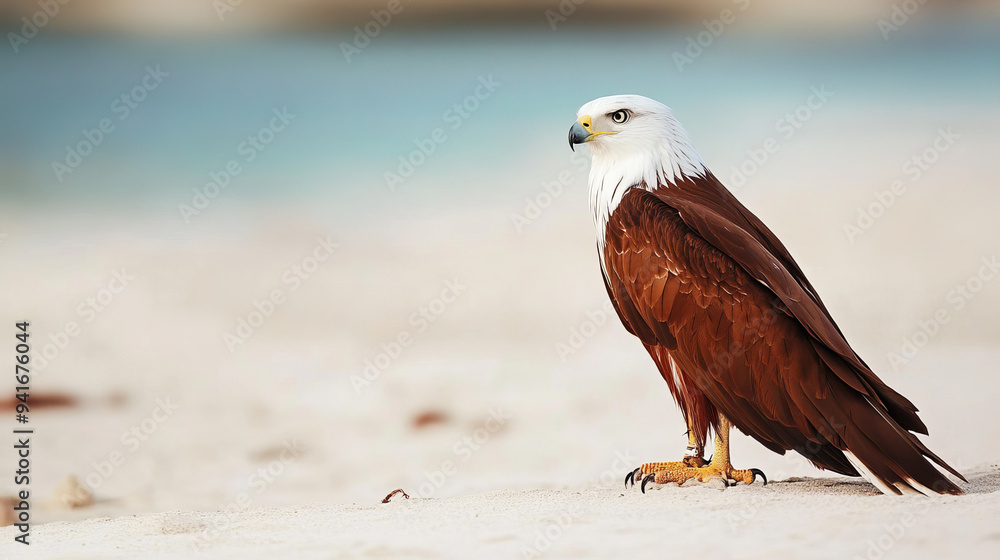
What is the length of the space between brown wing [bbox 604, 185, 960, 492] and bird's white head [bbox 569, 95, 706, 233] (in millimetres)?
317

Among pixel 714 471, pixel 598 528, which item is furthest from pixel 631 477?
pixel 598 528

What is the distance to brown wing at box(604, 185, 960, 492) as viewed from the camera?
3.61 metres

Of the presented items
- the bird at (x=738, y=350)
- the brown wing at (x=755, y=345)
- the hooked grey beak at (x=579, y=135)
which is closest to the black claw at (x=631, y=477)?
the bird at (x=738, y=350)

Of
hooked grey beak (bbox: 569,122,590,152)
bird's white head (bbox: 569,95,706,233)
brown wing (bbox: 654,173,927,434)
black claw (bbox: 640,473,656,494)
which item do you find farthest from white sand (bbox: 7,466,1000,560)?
hooked grey beak (bbox: 569,122,590,152)

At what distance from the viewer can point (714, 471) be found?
159 inches

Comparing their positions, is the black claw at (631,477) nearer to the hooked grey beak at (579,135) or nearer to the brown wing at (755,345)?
the brown wing at (755,345)

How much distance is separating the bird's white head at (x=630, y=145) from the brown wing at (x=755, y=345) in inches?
12.5

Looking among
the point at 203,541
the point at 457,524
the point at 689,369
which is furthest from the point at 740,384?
the point at 203,541

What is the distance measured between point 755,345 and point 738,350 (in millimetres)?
75

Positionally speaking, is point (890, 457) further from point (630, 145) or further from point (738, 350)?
point (630, 145)

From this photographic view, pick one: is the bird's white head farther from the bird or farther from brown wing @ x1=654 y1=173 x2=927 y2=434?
brown wing @ x1=654 y1=173 x2=927 y2=434

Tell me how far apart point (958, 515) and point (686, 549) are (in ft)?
3.50

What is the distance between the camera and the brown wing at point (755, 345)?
11.8 feet

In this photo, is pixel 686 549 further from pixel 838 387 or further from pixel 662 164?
pixel 662 164
